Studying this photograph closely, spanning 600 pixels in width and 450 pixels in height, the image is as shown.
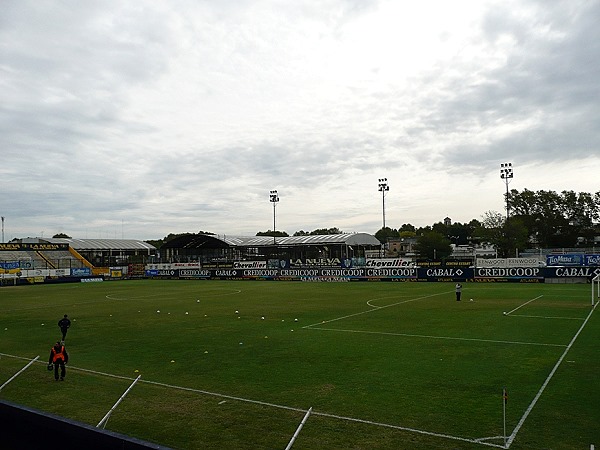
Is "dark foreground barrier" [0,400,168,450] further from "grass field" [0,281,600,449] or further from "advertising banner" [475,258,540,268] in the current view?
"advertising banner" [475,258,540,268]

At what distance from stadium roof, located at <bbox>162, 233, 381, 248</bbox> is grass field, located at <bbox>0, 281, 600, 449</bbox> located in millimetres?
61382

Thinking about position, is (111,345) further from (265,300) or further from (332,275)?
(332,275)

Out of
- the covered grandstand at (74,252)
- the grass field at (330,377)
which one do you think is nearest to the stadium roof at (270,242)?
the covered grandstand at (74,252)

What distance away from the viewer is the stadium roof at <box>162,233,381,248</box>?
92.2 metres

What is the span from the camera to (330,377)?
15.0 m

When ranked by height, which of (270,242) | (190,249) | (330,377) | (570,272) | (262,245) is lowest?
(330,377)

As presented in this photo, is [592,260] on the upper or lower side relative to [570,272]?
upper

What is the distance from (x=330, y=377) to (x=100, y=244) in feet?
343

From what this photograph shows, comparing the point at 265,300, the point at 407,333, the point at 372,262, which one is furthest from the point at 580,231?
the point at 407,333

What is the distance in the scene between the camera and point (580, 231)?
337ft

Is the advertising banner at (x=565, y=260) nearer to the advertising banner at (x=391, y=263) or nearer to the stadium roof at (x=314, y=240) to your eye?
the advertising banner at (x=391, y=263)

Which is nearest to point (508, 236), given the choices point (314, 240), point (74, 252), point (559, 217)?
point (559, 217)

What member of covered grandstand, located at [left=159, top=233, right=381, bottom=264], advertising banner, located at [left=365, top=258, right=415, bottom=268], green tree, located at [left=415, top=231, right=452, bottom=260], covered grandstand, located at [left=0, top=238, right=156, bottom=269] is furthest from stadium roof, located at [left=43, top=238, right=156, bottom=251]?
advertising banner, located at [left=365, top=258, right=415, bottom=268]

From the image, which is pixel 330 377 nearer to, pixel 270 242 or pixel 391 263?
pixel 391 263
